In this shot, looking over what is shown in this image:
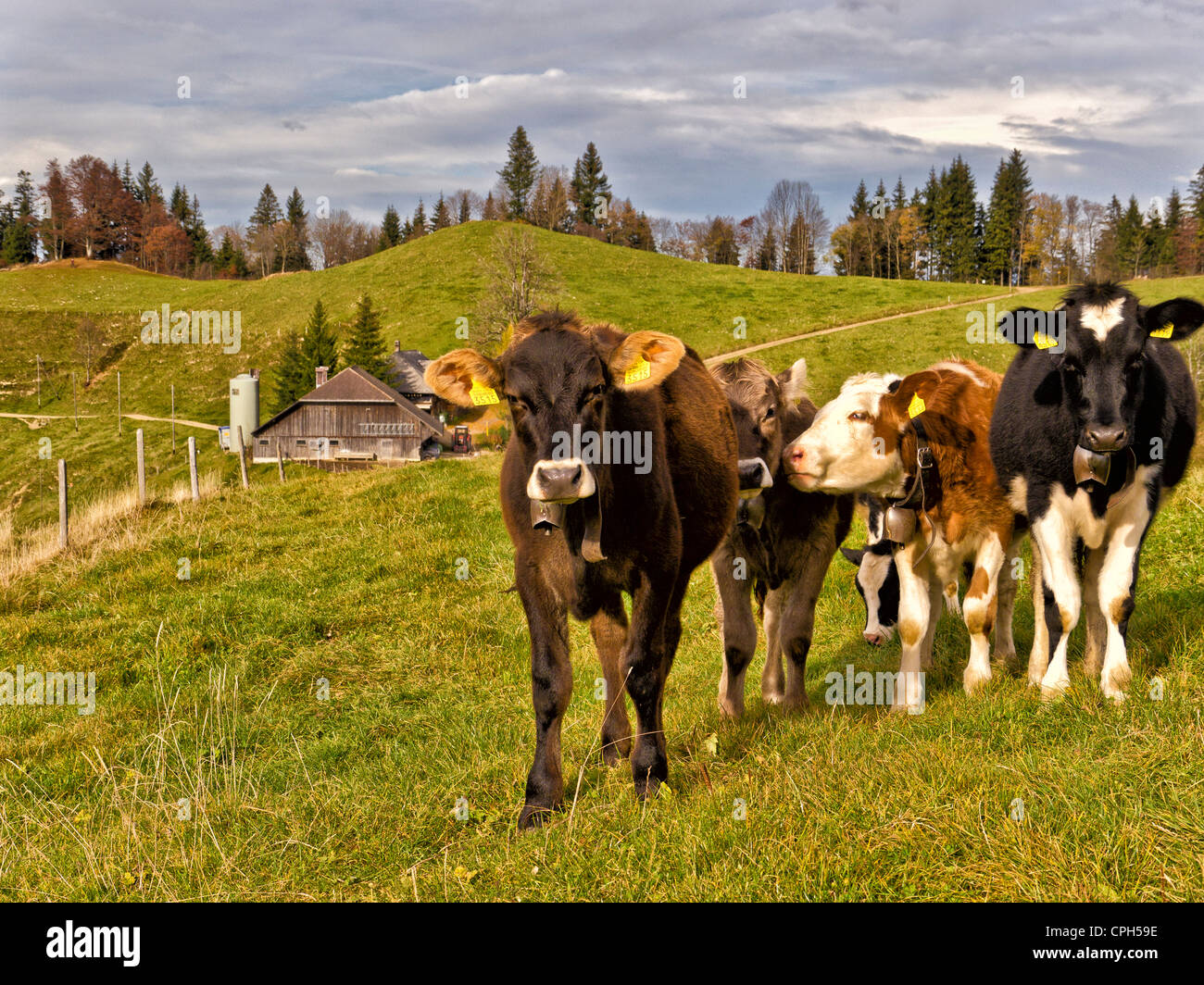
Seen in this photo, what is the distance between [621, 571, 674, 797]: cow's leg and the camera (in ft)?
15.9

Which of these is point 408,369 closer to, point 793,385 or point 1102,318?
point 793,385

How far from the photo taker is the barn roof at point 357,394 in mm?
56594

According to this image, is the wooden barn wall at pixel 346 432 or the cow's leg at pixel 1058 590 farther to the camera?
the wooden barn wall at pixel 346 432

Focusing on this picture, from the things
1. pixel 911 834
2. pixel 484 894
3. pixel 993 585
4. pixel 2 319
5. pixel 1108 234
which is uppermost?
pixel 1108 234

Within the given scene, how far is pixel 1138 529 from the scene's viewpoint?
5539 mm

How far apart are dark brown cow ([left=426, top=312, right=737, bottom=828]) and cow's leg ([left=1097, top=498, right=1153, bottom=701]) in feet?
8.51

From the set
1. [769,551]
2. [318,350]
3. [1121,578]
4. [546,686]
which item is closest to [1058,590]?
[1121,578]

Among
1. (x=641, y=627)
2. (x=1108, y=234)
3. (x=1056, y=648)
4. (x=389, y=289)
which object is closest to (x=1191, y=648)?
(x=1056, y=648)

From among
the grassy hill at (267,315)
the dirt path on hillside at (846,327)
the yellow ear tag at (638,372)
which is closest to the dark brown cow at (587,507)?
the yellow ear tag at (638,372)

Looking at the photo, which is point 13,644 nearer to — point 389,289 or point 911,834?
point 911,834

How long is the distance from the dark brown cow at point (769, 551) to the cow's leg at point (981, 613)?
3.39ft

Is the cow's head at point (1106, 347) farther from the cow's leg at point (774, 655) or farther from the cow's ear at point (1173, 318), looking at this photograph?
the cow's leg at point (774, 655)

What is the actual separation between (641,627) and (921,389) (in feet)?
10.7
